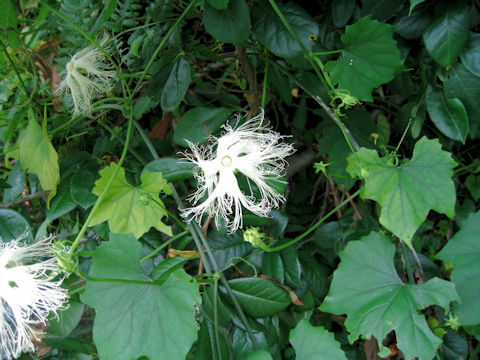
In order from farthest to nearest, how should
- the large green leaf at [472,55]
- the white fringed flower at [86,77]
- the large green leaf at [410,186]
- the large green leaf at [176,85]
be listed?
the white fringed flower at [86,77] < the large green leaf at [176,85] < the large green leaf at [472,55] < the large green leaf at [410,186]

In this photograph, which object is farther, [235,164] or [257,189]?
[257,189]

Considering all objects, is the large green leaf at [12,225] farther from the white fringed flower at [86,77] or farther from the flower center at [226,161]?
the flower center at [226,161]

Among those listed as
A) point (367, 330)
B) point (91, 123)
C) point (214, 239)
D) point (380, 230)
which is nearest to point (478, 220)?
point (380, 230)

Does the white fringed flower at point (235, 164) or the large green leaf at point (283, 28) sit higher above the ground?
the large green leaf at point (283, 28)

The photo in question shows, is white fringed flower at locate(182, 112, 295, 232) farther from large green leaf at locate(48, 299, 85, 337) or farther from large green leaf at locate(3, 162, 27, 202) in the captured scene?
large green leaf at locate(3, 162, 27, 202)

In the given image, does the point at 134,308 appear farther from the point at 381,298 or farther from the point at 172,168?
the point at 381,298

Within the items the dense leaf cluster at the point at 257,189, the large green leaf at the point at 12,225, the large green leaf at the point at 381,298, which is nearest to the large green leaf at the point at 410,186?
the dense leaf cluster at the point at 257,189

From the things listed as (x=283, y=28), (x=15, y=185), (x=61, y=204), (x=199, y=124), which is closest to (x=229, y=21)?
(x=283, y=28)
